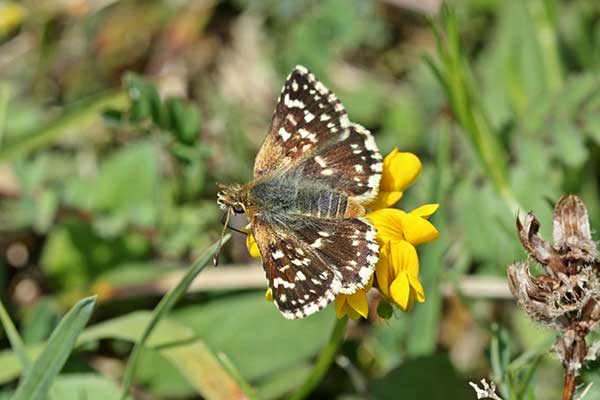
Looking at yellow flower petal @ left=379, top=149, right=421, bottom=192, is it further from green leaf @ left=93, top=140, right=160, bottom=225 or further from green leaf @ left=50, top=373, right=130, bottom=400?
green leaf @ left=93, top=140, right=160, bottom=225

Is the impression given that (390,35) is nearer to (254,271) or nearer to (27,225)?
(254,271)

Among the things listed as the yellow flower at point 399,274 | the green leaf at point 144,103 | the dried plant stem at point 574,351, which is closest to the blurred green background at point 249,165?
the green leaf at point 144,103

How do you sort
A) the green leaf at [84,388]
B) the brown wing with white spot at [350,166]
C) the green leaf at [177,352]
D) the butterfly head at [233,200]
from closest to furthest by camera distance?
the brown wing with white spot at [350,166], the butterfly head at [233,200], the green leaf at [177,352], the green leaf at [84,388]

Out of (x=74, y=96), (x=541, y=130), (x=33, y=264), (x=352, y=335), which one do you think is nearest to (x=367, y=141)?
(x=541, y=130)

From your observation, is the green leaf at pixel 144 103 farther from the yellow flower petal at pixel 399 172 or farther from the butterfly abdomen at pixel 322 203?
the yellow flower petal at pixel 399 172

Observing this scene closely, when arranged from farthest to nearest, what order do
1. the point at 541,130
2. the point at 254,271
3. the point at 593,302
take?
the point at 254,271 < the point at 541,130 < the point at 593,302

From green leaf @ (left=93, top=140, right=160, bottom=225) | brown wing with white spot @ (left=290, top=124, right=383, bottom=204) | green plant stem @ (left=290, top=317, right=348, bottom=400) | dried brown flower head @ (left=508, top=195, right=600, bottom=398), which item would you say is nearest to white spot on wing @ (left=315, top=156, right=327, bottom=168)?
brown wing with white spot @ (left=290, top=124, right=383, bottom=204)
